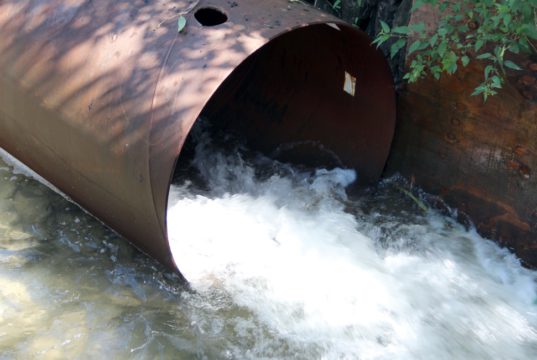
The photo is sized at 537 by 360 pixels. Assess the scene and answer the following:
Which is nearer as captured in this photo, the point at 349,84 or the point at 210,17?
the point at 210,17

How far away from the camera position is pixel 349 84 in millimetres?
3961

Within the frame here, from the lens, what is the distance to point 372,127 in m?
3.97

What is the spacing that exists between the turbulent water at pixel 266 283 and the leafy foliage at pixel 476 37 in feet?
2.98

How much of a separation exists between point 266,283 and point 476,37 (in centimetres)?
152

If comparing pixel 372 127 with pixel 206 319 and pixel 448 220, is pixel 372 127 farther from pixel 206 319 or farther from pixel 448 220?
pixel 206 319

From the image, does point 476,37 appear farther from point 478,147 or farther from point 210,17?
point 210,17

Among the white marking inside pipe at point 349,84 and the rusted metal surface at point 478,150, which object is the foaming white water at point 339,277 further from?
the white marking inside pipe at point 349,84

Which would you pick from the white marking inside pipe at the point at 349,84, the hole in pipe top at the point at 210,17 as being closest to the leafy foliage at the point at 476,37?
the white marking inside pipe at the point at 349,84

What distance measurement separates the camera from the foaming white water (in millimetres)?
3008

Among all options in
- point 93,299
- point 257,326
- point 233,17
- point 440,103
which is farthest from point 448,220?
point 93,299

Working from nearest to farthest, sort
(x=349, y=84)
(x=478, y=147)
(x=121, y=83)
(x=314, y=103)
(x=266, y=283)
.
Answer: (x=121, y=83) → (x=266, y=283) → (x=478, y=147) → (x=349, y=84) → (x=314, y=103)

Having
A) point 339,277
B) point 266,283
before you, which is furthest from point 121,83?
point 339,277

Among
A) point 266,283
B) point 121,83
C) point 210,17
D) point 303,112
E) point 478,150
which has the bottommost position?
point 266,283

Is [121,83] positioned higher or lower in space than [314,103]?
higher
